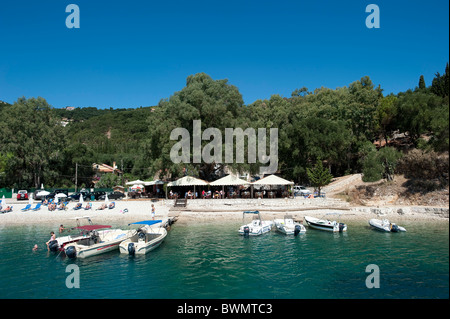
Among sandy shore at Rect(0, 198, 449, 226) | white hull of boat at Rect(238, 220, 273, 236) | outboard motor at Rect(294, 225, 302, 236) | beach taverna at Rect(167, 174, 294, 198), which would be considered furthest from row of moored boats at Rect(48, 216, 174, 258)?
beach taverna at Rect(167, 174, 294, 198)

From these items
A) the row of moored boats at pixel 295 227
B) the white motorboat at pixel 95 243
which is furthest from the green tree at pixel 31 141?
the row of moored boats at pixel 295 227

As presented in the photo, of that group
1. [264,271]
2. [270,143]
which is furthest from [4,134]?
[264,271]

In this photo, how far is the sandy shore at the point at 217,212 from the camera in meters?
32.3

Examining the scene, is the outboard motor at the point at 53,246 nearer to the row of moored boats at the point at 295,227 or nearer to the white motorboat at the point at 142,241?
the white motorboat at the point at 142,241

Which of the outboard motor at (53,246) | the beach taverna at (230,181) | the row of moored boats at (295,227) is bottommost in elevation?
the outboard motor at (53,246)

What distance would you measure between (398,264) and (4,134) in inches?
2455

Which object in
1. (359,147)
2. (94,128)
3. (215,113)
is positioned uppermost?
(94,128)

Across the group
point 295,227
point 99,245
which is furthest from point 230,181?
point 99,245

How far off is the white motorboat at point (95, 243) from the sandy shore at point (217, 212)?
765cm

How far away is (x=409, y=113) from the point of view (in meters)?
47.9

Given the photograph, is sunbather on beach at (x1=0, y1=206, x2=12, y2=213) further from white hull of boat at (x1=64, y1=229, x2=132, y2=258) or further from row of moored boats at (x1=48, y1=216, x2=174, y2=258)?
white hull of boat at (x1=64, y1=229, x2=132, y2=258)

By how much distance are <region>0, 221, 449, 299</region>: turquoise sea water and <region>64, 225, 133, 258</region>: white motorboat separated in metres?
0.54

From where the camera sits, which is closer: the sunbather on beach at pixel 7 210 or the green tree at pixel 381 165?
the sunbather on beach at pixel 7 210
